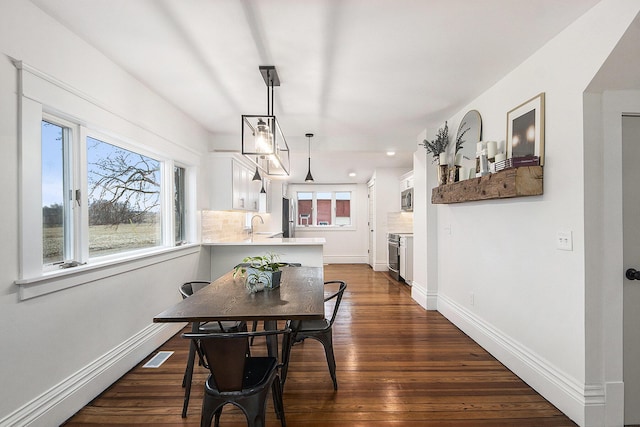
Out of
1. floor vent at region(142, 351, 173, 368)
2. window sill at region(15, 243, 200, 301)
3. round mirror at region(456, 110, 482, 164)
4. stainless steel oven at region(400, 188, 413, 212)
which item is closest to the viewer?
window sill at region(15, 243, 200, 301)

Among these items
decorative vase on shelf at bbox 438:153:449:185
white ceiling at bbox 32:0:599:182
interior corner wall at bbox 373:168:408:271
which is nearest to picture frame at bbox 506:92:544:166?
white ceiling at bbox 32:0:599:182

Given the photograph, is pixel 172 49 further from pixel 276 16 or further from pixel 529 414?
pixel 529 414

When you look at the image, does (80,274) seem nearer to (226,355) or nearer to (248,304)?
(248,304)

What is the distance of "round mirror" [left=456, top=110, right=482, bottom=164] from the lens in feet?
9.92

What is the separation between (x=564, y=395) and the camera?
1.96 metres

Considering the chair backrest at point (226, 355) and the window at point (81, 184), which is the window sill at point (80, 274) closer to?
the window at point (81, 184)

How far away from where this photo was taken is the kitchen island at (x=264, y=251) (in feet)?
13.3

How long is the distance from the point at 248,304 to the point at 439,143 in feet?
9.66

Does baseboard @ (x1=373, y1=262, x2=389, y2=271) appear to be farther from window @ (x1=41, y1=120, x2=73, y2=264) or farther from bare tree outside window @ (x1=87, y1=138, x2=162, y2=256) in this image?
window @ (x1=41, y1=120, x2=73, y2=264)

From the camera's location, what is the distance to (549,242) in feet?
6.84

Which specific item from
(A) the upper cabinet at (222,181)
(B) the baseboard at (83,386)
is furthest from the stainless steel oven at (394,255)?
(B) the baseboard at (83,386)

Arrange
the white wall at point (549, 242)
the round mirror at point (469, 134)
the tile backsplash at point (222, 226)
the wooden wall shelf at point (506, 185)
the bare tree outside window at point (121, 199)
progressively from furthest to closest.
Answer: the tile backsplash at point (222, 226), the round mirror at point (469, 134), the bare tree outside window at point (121, 199), the wooden wall shelf at point (506, 185), the white wall at point (549, 242)

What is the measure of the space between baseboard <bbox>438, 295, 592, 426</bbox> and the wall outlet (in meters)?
0.81

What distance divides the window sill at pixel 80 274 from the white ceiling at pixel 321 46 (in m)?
1.52
